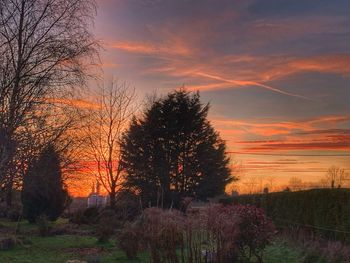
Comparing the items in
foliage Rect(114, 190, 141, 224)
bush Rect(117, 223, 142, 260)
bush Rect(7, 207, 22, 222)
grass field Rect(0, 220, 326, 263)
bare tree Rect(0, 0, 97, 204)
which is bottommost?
grass field Rect(0, 220, 326, 263)

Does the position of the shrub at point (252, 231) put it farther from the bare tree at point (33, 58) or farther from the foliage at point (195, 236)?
the bare tree at point (33, 58)

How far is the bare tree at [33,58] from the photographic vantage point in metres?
9.04

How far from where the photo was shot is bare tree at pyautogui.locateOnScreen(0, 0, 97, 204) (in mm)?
9039

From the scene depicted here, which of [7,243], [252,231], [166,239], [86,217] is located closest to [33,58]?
[166,239]

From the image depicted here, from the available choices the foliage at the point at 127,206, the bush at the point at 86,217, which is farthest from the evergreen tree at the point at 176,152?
the bush at the point at 86,217

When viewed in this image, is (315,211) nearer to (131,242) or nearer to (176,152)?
(131,242)

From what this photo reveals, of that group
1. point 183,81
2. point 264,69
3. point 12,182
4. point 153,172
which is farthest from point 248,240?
point 183,81

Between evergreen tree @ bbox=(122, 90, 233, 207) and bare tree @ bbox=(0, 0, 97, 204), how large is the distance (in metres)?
21.4

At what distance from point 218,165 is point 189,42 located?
60.0 feet

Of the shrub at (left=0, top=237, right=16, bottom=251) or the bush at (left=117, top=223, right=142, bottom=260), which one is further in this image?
the shrub at (left=0, top=237, right=16, bottom=251)

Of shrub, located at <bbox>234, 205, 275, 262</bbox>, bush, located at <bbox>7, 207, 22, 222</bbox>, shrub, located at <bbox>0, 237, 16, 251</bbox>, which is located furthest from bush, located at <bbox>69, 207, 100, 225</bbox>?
shrub, located at <bbox>234, 205, 275, 262</bbox>

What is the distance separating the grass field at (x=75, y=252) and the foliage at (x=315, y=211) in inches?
55.9

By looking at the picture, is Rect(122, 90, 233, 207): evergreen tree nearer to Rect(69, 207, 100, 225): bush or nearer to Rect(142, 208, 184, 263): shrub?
Rect(69, 207, 100, 225): bush

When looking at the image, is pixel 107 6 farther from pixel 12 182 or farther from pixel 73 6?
pixel 12 182
